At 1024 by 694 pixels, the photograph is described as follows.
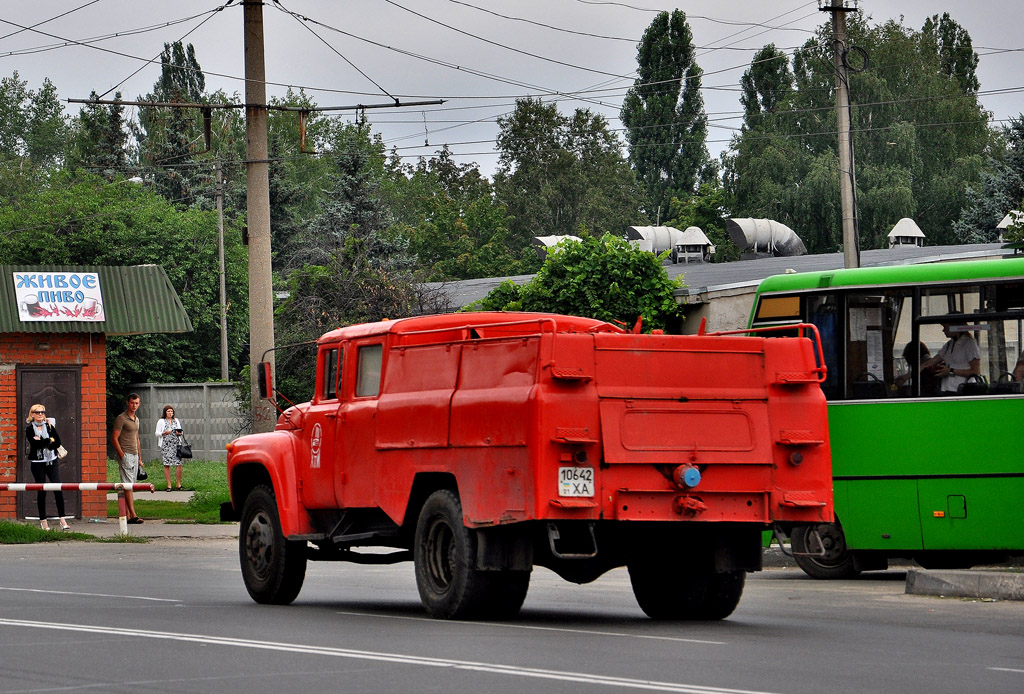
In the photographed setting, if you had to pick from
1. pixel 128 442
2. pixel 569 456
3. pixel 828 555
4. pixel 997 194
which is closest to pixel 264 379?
pixel 569 456

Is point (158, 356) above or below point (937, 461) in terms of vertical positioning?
above

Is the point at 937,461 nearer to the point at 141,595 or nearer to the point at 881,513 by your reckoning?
the point at 881,513

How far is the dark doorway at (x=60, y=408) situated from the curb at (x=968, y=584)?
14976mm

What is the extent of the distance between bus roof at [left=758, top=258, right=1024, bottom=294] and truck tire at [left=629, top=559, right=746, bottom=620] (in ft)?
16.5

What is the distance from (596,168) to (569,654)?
79019mm

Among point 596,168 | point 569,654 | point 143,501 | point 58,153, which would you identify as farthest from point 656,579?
point 58,153

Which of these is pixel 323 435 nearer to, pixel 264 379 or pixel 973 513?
pixel 264 379

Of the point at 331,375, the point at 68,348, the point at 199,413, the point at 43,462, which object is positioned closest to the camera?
the point at 331,375

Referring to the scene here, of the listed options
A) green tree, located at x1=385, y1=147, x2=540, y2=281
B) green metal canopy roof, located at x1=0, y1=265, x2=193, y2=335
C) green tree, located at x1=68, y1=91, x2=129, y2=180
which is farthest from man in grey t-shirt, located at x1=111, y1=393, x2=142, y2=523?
green tree, located at x1=68, y1=91, x2=129, y2=180

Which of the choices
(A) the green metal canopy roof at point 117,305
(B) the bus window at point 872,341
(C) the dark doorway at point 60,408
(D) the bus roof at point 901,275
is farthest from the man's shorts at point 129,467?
(B) the bus window at point 872,341

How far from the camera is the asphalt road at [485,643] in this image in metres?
8.54

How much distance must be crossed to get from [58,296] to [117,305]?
3.21 ft

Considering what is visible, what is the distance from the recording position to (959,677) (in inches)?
353

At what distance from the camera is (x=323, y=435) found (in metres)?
13.5
